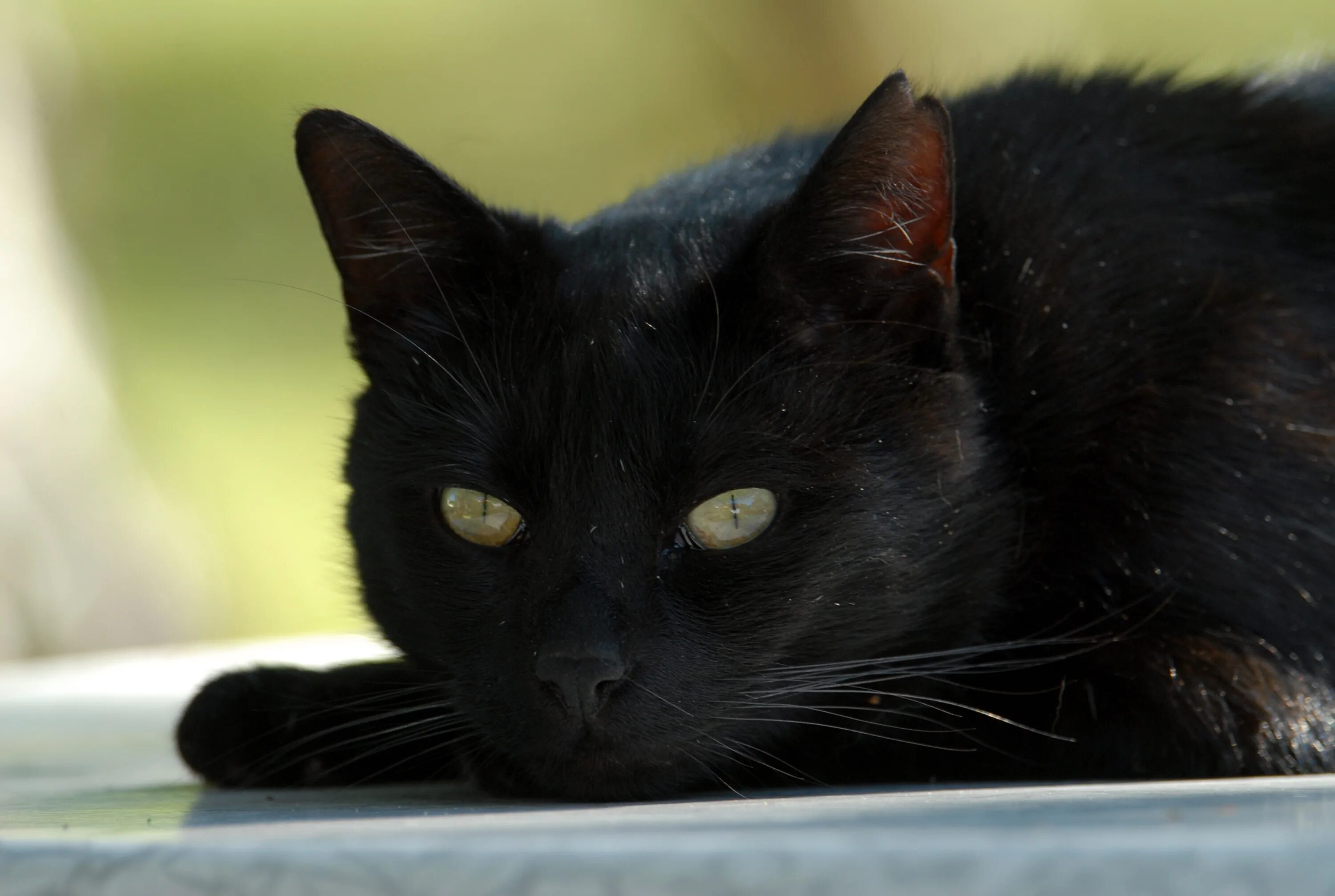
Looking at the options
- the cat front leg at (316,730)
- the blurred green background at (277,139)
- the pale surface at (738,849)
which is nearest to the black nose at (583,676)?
the pale surface at (738,849)

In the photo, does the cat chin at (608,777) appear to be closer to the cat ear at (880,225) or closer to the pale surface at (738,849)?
the pale surface at (738,849)

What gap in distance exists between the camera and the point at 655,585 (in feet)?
4.66

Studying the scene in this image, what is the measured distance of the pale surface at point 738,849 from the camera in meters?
0.78

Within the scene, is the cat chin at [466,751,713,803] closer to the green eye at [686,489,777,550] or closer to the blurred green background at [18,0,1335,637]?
the green eye at [686,489,777,550]

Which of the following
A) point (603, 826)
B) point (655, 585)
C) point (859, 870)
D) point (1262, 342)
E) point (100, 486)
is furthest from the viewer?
point (100, 486)

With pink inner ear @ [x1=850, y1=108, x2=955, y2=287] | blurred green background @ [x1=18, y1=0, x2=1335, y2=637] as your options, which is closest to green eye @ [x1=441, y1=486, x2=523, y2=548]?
pink inner ear @ [x1=850, y1=108, x2=955, y2=287]

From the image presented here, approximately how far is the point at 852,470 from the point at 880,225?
265 mm

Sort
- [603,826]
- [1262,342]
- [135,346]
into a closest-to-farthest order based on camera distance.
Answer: [603,826]
[1262,342]
[135,346]

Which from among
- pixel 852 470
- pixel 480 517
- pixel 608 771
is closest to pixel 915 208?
pixel 852 470

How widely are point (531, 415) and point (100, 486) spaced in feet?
15.1

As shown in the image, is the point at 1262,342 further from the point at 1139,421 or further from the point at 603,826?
the point at 603,826

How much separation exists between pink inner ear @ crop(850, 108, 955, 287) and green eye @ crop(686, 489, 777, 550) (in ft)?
1.00

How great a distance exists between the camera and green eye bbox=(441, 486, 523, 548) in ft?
5.00

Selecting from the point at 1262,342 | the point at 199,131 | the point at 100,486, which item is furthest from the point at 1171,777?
the point at 199,131
